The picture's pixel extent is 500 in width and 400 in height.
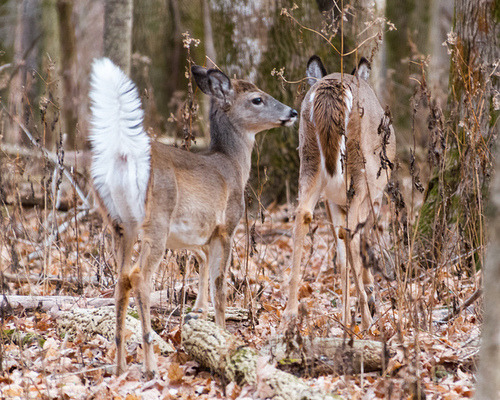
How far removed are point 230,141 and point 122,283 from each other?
2031 millimetres

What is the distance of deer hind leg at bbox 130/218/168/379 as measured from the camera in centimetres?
426

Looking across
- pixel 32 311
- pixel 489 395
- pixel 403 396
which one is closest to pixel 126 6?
pixel 32 311

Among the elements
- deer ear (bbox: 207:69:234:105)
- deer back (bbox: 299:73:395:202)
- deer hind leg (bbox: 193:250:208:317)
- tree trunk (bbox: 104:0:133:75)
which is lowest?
deer hind leg (bbox: 193:250:208:317)

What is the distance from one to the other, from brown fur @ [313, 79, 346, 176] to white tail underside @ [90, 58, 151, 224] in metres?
1.39

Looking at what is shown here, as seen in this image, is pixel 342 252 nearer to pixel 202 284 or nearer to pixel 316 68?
pixel 202 284

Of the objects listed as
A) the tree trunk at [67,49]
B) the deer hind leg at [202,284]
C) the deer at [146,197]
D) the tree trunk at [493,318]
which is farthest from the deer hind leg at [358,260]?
the tree trunk at [67,49]

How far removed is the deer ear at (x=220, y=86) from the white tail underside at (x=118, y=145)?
168cm

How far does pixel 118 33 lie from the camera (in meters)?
10.7

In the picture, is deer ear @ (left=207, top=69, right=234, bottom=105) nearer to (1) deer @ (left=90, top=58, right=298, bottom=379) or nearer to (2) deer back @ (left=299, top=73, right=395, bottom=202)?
(1) deer @ (left=90, top=58, right=298, bottom=379)

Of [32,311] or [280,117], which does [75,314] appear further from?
[280,117]

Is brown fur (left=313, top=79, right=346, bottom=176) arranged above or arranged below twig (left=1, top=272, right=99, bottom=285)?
above

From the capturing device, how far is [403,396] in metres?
3.42

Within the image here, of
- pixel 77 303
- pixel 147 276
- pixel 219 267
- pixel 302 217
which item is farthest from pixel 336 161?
pixel 77 303

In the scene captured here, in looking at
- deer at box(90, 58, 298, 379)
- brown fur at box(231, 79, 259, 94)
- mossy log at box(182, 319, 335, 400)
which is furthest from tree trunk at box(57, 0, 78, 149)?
mossy log at box(182, 319, 335, 400)
